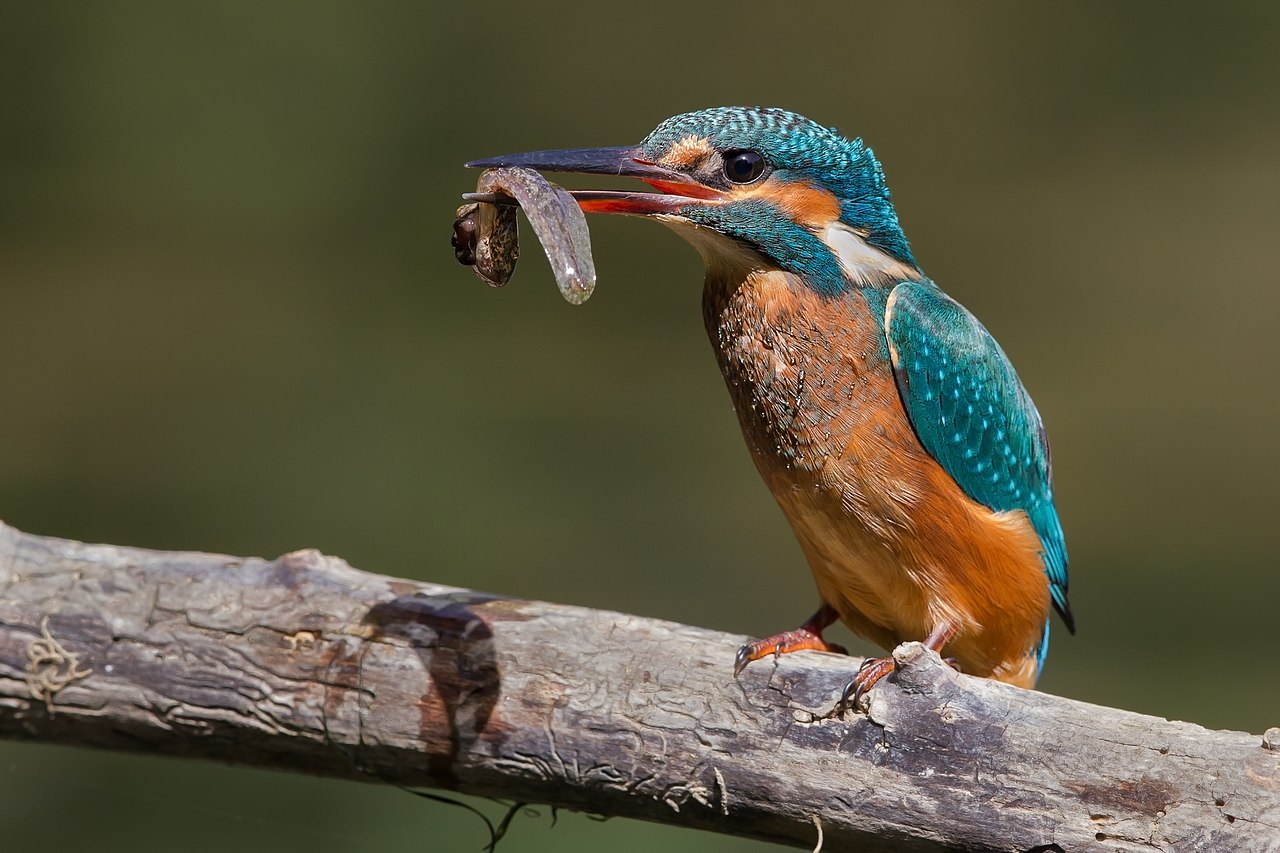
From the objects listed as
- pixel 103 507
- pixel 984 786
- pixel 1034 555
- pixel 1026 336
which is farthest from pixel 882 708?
pixel 103 507

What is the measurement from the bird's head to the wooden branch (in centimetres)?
53

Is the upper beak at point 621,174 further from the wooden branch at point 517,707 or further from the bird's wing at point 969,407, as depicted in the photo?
the wooden branch at point 517,707

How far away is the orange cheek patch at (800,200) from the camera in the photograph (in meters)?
1.84

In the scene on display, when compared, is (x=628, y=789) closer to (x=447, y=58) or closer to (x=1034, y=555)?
(x=1034, y=555)

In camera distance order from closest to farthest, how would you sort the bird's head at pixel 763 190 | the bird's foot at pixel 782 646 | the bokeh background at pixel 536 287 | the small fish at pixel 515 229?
the small fish at pixel 515 229
the bird's foot at pixel 782 646
the bird's head at pixel 763 190
the bokeh background at pixel 536 287

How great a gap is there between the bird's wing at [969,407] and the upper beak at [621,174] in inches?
13.1

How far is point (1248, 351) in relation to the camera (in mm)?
4453

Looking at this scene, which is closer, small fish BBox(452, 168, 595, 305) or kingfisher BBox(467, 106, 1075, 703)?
small fish BBox(452, 168, 595, 305)

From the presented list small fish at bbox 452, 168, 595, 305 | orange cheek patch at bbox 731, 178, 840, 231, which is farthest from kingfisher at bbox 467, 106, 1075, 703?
small fish at bbox 452, 168, 595, 305

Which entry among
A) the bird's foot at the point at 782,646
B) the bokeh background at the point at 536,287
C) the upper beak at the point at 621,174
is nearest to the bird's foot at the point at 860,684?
the bird's foot at the point at 782,646

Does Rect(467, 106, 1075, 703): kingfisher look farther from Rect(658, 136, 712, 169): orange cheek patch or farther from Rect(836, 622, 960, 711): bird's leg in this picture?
Rect(836, 622, 960, 711): bird's leg

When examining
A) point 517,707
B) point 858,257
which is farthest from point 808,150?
point 517,707

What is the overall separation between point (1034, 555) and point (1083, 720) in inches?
19.1

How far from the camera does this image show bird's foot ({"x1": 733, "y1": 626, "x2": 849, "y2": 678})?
167cm
